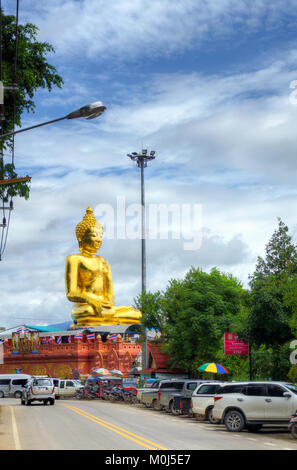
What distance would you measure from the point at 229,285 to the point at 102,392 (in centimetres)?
1109

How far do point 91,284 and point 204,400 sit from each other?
39358 millimetres

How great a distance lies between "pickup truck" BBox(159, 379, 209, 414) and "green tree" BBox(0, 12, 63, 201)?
11.2m

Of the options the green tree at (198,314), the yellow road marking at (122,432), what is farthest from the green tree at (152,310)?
the yellow road marking at (122,432)

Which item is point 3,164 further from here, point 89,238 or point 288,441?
point 89,238

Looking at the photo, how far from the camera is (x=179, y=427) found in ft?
73.5

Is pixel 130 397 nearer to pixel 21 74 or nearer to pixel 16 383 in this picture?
pixel 16 383

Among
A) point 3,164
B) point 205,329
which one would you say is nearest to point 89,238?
point 205,329

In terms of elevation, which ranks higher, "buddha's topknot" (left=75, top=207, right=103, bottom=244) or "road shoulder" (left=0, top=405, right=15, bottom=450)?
"buddha's topknot" (left=75, top=207, right=103, bottom=244)

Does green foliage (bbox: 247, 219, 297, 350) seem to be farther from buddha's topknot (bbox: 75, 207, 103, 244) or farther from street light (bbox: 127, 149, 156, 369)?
buddha's topknot (bbox: 75, 207, 103, 244)

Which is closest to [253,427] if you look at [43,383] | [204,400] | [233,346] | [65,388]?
[204,400]

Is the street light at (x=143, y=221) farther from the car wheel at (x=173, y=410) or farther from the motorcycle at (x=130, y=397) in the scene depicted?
the car wheel at (x=173, y=410)

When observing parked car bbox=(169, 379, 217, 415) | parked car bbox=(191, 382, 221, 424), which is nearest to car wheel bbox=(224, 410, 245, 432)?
parked car bbox=(191, 382, 221, 424)

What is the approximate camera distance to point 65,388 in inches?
1855

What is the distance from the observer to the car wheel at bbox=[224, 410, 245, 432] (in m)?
20.9
